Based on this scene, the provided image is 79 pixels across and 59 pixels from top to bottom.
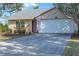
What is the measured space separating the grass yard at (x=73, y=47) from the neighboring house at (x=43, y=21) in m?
0.09

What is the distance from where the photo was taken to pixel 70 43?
713cm

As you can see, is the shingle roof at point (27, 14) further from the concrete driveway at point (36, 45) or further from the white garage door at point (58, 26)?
the concrete driveway at point (36, 45)

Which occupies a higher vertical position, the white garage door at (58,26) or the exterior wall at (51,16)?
the exterior wall at (51,16)

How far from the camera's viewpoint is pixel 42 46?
710cm

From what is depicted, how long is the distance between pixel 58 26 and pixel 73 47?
286 mm

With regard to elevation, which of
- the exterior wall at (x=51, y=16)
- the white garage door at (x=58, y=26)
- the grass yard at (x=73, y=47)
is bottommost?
the grass yard at (x=73, y=47)

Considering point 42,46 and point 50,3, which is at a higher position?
point 50,3

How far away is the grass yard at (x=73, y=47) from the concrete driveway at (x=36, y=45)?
0.05m

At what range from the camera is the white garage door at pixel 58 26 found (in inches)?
279

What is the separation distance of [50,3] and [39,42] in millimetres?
456

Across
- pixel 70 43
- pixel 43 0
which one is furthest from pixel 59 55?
pixel 43 0

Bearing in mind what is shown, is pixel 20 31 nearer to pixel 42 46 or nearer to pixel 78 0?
pixel 42 46

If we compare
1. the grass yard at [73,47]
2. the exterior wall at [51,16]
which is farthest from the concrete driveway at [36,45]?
the exterior wall at [51,16]

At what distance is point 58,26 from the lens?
7.14m
